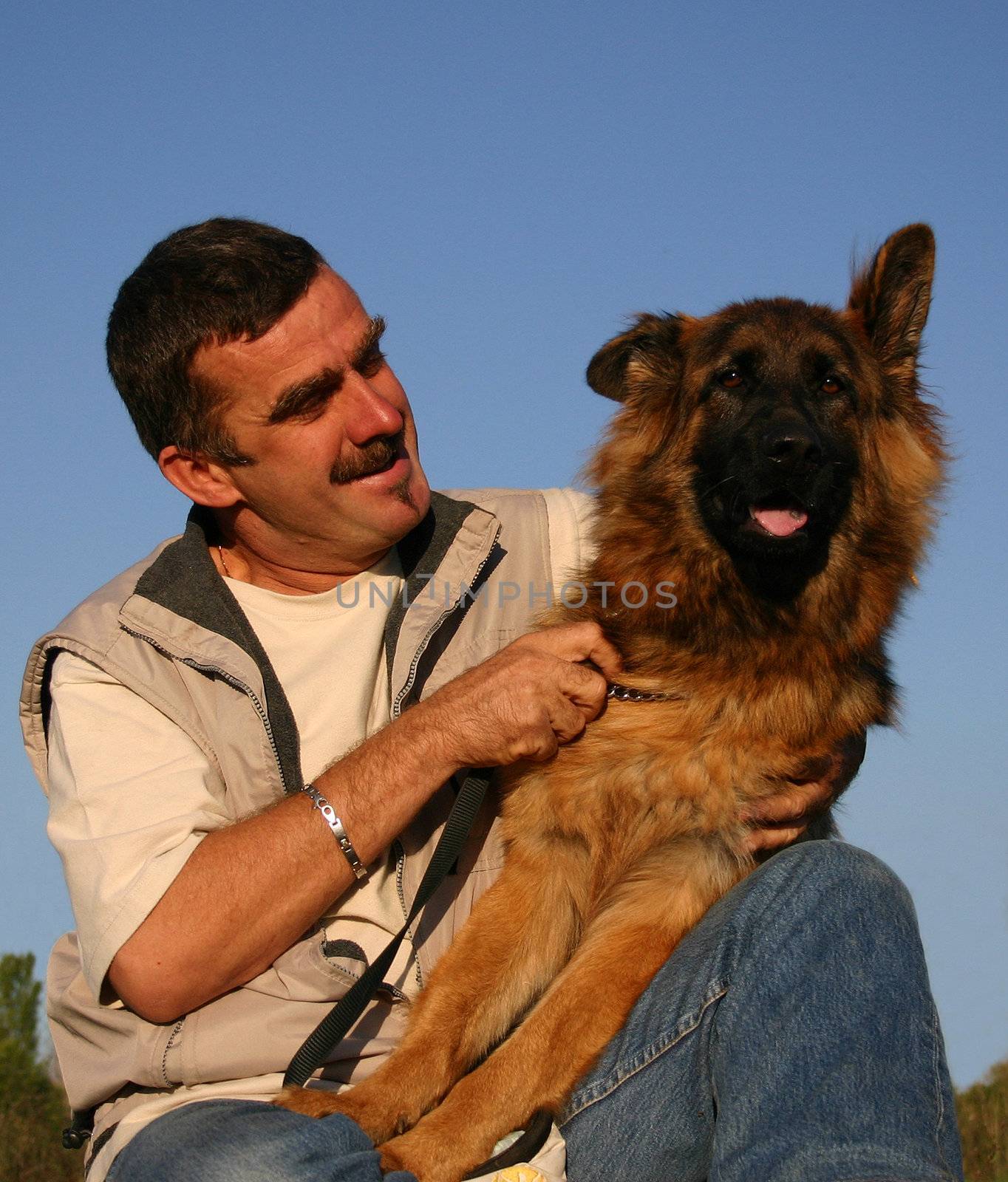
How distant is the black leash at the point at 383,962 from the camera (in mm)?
2805

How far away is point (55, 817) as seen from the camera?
3.00 metres

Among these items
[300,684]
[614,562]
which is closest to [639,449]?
[614,562]

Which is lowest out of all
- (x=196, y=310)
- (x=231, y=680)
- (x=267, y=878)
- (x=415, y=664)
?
(x=267, y=878)

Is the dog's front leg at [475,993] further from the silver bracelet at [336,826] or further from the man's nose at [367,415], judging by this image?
the man's nose at [367,415]

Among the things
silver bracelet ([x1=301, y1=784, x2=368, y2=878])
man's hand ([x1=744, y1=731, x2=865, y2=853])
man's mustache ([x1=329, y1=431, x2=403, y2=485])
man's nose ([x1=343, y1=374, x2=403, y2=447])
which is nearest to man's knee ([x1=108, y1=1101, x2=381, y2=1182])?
silver bracelet ([x1=301, y1=784, x2=368, y2=878])

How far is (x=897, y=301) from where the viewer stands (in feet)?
12.4

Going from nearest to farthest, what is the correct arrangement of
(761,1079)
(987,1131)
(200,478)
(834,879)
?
(761,1079), (834,879), (200,478), (987,1131)

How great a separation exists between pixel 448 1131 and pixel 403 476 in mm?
1851

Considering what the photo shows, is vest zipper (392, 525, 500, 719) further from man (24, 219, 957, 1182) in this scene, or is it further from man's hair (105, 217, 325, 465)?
man's hair (105, 217, 325, 465)

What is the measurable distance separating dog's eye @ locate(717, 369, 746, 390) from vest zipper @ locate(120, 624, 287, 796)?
71.9 inches

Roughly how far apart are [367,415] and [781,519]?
4.29 ft

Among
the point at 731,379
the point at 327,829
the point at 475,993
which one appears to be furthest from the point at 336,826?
the point at 731,379

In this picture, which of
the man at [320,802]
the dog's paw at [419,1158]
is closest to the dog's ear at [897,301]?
the man at [320,802]

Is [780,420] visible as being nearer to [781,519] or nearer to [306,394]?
[781,519]
